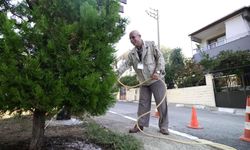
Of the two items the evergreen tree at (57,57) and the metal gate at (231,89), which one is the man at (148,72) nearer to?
the evergreen tree at (57,57)

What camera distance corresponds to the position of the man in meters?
4.15

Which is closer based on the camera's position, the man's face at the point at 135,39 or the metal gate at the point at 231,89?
the man's face at the point at 135,39

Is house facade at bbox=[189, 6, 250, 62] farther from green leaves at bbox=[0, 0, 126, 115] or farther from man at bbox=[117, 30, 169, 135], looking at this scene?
green leaves at bbox=[0, 0, 126, 115]

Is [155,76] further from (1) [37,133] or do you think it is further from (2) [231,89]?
(2) [231,89]

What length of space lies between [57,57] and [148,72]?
2.03m

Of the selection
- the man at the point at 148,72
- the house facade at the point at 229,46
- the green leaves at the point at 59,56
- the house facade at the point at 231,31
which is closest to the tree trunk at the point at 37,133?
the green leaves at the point at 59,56

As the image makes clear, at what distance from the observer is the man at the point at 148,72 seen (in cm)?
415

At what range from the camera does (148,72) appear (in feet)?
13.9

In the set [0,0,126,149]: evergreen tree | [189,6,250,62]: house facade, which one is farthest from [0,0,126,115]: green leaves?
[189,6,250,62]: house facade

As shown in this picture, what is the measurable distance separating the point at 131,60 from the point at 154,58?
44cm

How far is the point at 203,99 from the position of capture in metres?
14.6

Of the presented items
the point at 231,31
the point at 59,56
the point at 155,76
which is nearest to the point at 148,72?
the point at 155,76

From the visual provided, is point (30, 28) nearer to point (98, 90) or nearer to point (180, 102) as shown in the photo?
point (98, 90)

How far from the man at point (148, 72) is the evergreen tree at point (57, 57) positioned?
4.67ft
